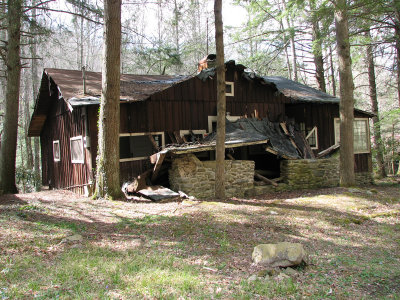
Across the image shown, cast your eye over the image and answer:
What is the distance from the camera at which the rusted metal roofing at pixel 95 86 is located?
1169cm

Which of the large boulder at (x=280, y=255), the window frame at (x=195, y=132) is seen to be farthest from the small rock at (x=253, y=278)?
the window frame at (x=195, y=132)

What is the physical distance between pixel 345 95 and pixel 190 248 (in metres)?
8.72

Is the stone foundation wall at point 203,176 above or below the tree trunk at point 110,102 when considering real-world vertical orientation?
below

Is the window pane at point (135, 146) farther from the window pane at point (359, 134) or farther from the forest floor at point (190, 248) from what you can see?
the window pane at point (359, 134)

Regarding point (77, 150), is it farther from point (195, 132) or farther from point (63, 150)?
point (195, 132)

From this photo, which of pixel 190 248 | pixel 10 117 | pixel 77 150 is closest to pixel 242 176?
pixel 77 150

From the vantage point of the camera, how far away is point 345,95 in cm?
1158

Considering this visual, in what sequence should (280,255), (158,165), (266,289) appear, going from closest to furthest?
(266,289), (280,255), (158,165)

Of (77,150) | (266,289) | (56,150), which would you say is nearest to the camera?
(266,289)

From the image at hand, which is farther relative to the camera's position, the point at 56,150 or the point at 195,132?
the point at 56,150

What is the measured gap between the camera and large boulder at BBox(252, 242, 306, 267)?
16.6 ft

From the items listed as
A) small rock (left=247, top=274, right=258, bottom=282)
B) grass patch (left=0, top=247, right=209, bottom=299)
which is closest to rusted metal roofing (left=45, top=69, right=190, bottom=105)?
grass patch (left=0, top=247, right=209, bottom=299)

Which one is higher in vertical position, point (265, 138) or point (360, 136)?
point (360, 136)

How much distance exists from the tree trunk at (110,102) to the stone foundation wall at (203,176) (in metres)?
2.37
